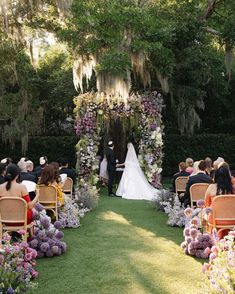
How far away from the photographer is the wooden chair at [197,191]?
24.6ft

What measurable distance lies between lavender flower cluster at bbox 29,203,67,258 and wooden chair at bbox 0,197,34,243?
29 cm

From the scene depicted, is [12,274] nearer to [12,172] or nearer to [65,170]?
[12,172]

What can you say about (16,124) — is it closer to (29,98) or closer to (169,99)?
(29,98)

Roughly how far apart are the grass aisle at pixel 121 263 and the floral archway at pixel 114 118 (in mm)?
4418

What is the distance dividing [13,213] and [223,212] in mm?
2655

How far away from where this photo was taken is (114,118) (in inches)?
539

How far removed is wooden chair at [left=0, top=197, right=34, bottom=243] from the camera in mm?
5891

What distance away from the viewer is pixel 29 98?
17.9m

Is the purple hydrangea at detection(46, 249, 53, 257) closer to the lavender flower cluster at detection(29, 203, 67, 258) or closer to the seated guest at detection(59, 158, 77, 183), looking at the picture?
the lavender flower cluster at detection(29, 203, 67, 258)

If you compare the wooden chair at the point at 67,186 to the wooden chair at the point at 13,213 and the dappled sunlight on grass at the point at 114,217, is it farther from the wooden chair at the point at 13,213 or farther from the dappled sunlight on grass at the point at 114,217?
the wooden chair at the point at 13,213

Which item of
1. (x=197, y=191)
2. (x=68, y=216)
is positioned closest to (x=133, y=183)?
(x=68, y=216)

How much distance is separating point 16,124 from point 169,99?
5.89 m

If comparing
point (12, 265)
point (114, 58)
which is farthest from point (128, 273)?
point (114, 58)

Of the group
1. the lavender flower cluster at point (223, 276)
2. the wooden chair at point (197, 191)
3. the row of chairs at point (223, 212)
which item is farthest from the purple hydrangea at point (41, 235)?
the lavender flower cluster at point (223, 276)
